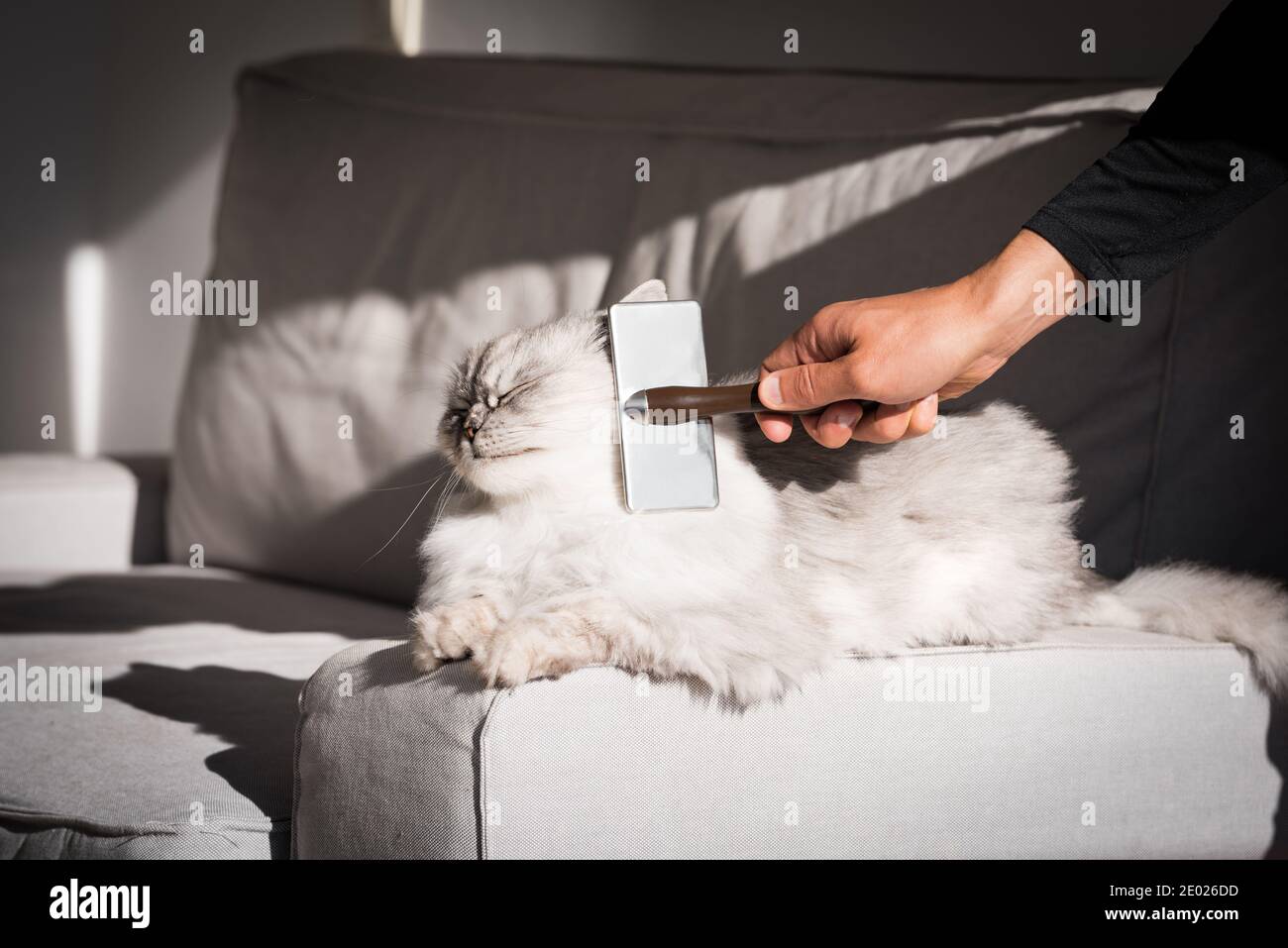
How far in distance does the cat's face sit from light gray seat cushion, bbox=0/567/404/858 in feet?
1.40

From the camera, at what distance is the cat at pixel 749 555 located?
1.11 m

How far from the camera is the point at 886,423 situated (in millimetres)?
1284

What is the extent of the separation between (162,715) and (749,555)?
0.81 m

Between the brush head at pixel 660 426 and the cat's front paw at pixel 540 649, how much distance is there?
16cm

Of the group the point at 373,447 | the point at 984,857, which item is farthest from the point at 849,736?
the point at 373,447

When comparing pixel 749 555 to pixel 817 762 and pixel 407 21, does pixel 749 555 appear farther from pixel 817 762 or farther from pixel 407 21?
pixel 407 21

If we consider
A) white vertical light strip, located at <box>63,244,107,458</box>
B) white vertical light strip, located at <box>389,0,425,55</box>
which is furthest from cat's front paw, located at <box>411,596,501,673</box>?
white vertical light strip, located at <box>63,244,107,458</box>

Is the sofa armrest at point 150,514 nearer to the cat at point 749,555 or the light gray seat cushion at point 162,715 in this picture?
the light gray seat cushion at point 162,715

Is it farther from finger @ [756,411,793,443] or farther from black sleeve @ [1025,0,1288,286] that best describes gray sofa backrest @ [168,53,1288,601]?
finger @ [756,411,793,443]

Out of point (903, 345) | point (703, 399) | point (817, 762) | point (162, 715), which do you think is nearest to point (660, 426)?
point (703, 399)
